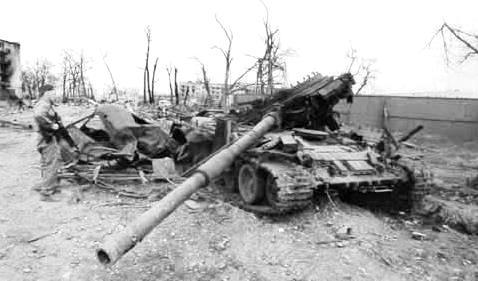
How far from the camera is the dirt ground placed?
198 inches

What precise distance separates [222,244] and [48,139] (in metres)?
4.33

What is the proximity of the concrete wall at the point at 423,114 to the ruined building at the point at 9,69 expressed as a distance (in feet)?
78.6

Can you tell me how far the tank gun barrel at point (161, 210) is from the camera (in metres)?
3.80

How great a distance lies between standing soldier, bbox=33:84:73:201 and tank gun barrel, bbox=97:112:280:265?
3.59 meters

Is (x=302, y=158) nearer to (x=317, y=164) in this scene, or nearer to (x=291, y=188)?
(x=317, y=164)

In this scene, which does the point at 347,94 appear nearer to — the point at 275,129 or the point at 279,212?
the point at 275,129

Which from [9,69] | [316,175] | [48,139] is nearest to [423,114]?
[316,175]

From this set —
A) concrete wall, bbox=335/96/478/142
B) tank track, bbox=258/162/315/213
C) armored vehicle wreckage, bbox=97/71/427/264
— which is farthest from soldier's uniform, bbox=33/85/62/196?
concrete wall, bbox=335/96/478/142

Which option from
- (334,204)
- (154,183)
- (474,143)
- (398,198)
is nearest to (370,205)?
(398,198)

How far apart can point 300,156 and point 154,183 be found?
329 cm

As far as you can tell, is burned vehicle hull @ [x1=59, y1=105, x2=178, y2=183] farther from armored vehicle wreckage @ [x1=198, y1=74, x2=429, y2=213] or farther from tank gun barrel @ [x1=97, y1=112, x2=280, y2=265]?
tank gun barrel @ [x1=97, y1=112, x2=280, y2=265]

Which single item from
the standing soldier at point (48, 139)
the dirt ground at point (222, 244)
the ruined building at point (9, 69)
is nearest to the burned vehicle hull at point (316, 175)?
the dirt ground at point (222, 244)

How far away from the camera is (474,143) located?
18.1 m

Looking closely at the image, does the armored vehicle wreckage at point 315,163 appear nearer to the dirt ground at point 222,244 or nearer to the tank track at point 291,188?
the tank track at point 291,188
